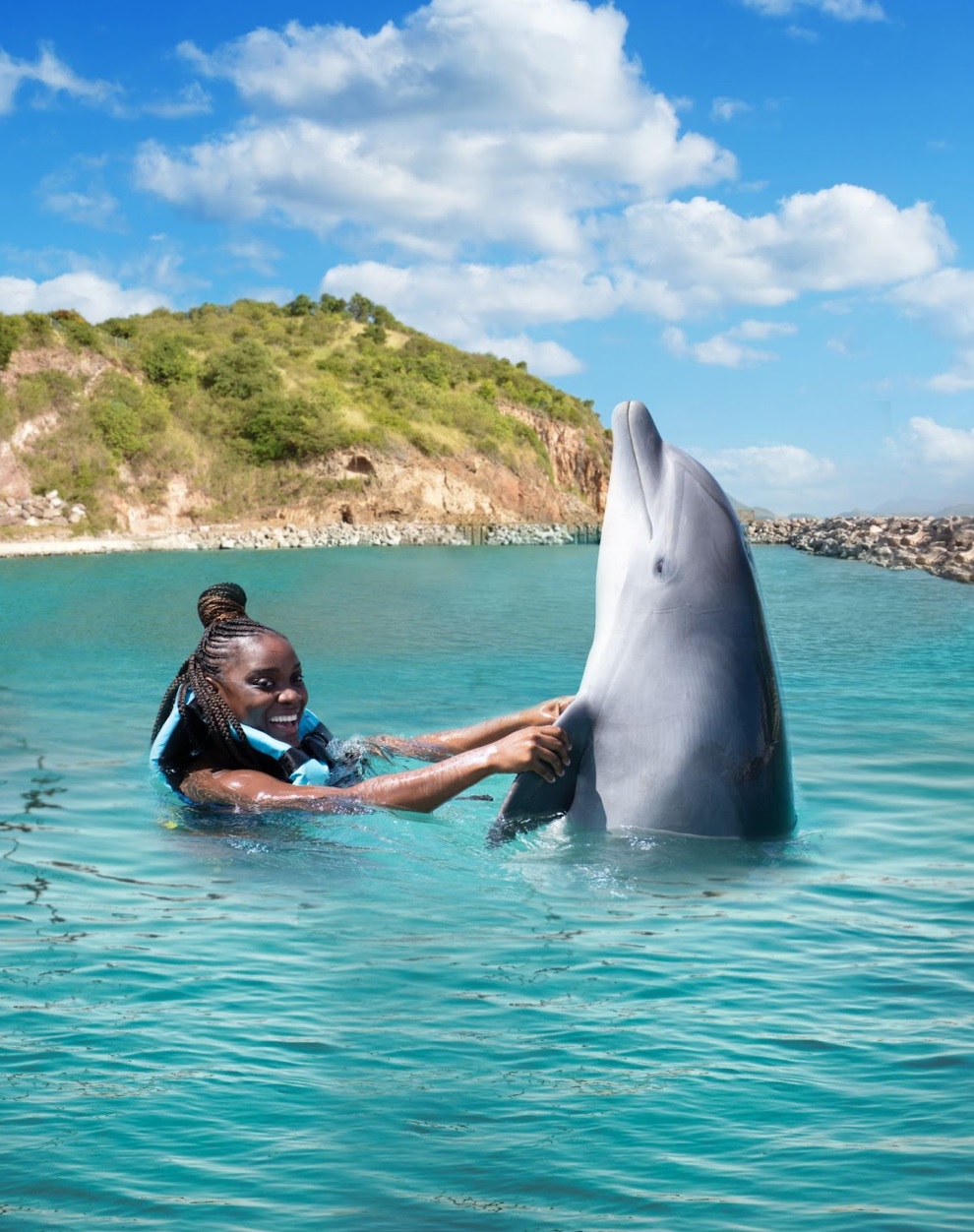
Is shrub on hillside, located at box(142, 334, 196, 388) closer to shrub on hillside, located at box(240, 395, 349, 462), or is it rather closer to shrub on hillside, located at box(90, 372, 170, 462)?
shrub on hillside, located at box(90, 372, 170, 462)

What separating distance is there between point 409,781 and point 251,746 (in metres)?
0.98

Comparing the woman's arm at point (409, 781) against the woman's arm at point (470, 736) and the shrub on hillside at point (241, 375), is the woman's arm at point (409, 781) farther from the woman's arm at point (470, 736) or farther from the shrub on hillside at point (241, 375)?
the shrub on hillside at point (241, 375)

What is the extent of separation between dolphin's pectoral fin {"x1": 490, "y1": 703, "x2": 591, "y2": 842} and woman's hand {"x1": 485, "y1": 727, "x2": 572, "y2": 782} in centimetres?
5

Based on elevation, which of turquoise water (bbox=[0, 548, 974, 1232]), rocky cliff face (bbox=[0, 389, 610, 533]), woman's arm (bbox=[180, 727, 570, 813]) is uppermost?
rocky cliff face (bbox=[0, 389, 610, 533])

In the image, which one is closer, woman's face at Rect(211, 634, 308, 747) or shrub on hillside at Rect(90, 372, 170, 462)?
woman's face at Rect(211, 634, 308, 747)

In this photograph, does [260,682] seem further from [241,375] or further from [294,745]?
[241,375]

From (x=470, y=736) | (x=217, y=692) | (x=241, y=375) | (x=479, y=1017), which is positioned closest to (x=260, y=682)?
(x=217, y=692)

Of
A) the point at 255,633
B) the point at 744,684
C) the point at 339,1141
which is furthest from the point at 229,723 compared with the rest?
the point at 339,1141

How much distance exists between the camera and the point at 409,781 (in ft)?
18.2

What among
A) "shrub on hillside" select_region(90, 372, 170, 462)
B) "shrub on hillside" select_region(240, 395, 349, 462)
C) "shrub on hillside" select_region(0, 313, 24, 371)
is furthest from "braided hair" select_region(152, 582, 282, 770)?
"shrub on hillside" select_region(240, 395, 349, 462)

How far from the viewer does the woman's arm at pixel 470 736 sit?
609 centimetres

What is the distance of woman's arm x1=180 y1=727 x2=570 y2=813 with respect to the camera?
17.0 ft

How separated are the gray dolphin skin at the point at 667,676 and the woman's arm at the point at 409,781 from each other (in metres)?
0.15

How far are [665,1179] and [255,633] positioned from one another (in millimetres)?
3579
